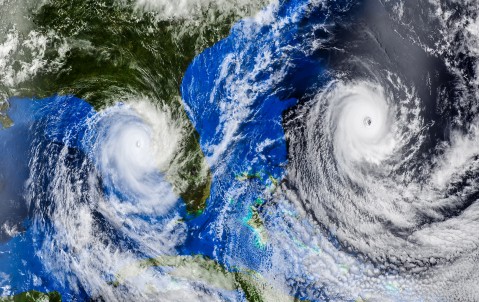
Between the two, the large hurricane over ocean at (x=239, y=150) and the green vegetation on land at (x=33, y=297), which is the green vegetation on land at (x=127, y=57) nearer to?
the large hurricane over ocean at (x=239, y=150)

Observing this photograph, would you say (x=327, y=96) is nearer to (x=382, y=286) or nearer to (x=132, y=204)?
(x=382, y=286)

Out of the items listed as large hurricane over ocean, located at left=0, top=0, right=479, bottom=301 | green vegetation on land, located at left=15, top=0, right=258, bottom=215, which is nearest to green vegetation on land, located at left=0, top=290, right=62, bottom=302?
large hurricane over ocean, located at left=0, top=0, right=479, bottom=301

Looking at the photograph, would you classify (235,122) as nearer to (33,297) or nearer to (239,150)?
(239,150)

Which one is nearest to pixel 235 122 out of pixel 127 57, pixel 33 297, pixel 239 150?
pixel 239 150

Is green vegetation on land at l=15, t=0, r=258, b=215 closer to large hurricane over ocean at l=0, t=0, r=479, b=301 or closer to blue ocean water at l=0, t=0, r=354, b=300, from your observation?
large hurricane over ocean at l=0, t=0, r=479, b=301

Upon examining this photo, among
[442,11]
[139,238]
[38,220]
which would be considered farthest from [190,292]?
[442,11]

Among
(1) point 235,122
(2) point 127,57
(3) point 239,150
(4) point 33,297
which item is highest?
(2) point 127,57

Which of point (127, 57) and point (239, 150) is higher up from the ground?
point (127, 57)

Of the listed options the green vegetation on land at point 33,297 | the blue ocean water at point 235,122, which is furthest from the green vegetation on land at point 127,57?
the green vegetation on land at point 33,297
